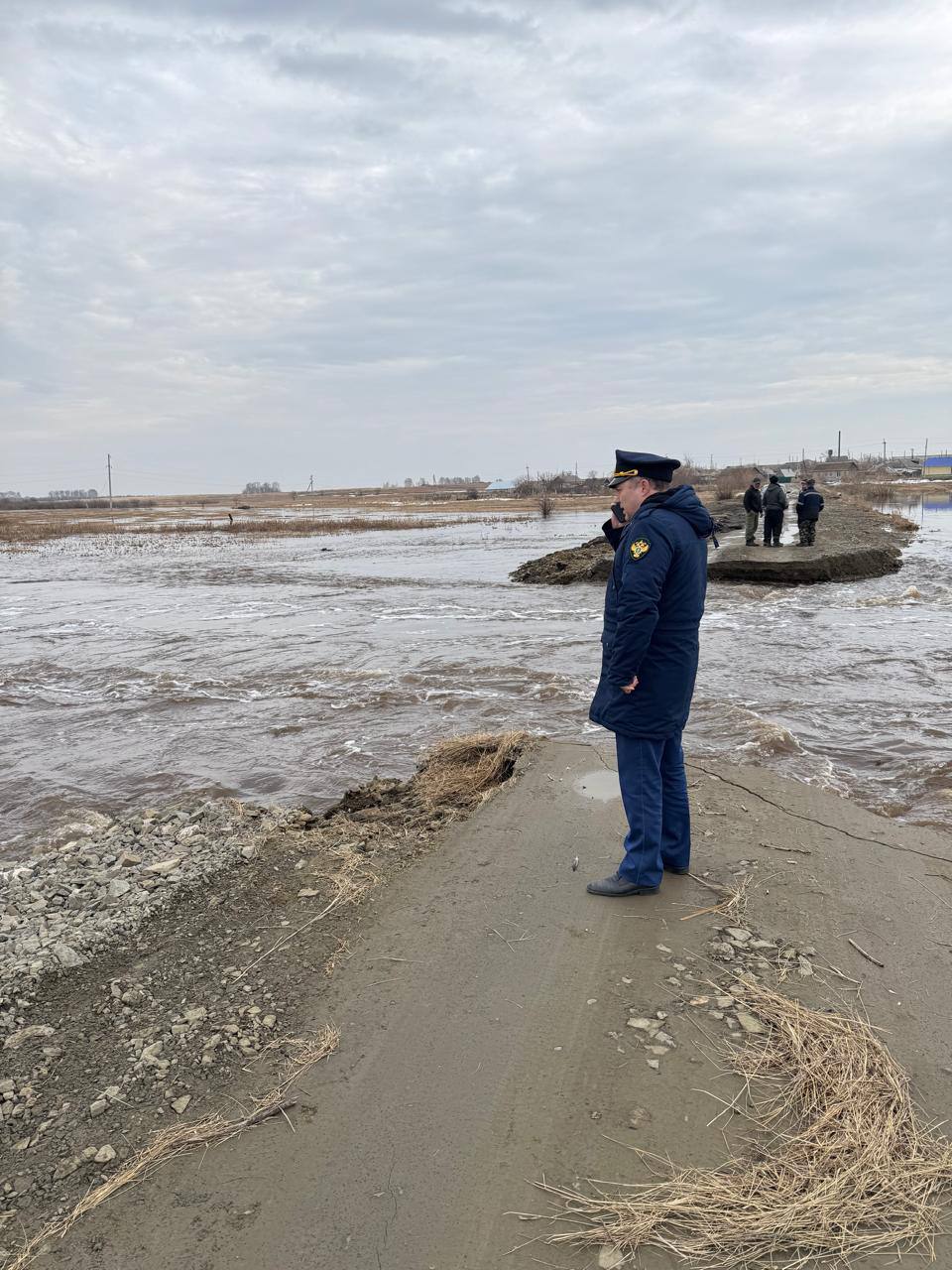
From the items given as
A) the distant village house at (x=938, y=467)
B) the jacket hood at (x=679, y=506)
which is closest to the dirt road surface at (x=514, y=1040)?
the jacket hood at (x=679, y=506)

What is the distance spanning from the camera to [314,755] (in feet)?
26.0

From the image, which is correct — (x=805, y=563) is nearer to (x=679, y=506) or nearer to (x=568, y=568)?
(x=568, y=568)

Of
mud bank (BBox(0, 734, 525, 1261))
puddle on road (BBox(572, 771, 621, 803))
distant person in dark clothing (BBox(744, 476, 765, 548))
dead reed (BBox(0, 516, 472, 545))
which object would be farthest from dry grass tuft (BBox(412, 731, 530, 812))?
dead reed (BBox(0, 516, 472, 545))

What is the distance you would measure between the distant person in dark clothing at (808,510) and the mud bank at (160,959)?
61.0 feet

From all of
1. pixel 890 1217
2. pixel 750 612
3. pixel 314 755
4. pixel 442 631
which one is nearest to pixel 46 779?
pixel 314 755

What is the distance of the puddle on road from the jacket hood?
2226 mm

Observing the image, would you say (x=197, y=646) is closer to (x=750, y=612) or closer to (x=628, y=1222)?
(x=750, y=612)

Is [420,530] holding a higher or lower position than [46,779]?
higher

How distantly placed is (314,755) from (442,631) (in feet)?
23.7

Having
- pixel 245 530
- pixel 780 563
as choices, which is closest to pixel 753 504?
pixel 780 563

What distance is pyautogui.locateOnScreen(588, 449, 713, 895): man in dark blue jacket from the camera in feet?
12.3

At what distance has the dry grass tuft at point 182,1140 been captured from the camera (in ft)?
7.57

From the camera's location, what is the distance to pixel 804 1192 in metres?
2.32

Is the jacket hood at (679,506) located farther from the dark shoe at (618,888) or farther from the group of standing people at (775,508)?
the group of standing people at (775,508)
